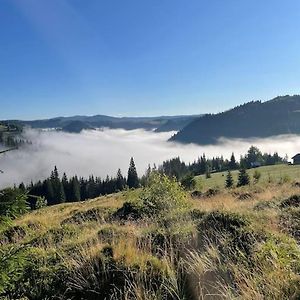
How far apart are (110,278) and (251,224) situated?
10.5ft

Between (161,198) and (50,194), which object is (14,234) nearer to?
(161,198)

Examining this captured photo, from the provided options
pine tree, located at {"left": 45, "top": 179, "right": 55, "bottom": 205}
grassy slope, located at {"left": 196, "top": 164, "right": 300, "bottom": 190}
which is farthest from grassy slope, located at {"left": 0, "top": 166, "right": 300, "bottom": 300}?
pine tree, located at {"left": 45, "top": 179, "right": 55, "bottom": 205}

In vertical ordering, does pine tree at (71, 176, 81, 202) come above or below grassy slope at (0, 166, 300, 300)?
below

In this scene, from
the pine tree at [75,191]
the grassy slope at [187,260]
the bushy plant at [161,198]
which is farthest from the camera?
the pine tree at [75,191]

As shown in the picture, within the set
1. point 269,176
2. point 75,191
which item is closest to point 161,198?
point 269,176

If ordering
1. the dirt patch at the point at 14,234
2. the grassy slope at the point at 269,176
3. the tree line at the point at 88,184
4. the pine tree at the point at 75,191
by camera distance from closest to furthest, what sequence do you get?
the dirt patch at the point at 14,234 → the grassy slope at the point at 269,176 → the tree line at the point at 88,184 → the pine tree at the point at 75,191

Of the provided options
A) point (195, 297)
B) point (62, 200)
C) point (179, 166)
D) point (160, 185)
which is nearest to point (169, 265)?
point (195, 297)

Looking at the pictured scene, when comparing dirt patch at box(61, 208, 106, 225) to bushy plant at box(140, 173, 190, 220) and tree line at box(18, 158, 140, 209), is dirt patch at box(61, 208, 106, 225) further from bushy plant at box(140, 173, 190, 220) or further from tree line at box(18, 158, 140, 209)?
tree line at box(18, 158, 140, 209)

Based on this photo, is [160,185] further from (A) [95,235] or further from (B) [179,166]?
(B) [179,166]

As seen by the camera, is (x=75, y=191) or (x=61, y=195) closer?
(x=61, y=195)

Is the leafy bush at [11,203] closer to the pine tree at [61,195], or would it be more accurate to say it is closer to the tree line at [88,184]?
the tree line at [88,184]

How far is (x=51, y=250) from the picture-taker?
8188 millimetres

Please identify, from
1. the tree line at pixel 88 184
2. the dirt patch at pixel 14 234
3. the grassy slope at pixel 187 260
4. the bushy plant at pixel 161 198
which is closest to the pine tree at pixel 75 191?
the tree line at pixel 88 184

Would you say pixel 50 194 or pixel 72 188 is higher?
pixel 72 188
